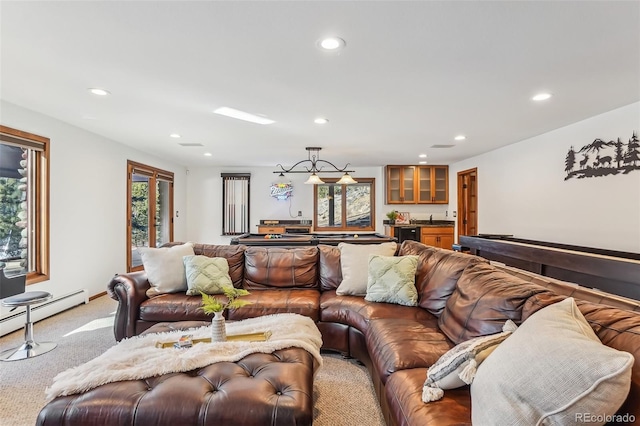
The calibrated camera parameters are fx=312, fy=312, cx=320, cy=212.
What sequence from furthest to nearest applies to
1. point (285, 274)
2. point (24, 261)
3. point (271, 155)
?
point (271, 155) < point (24, 261) < point (285, 274)

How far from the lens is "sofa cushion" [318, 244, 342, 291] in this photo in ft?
10.8

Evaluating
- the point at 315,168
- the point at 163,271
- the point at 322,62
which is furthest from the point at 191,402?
the point at 315,168

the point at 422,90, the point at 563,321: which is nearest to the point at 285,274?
the point at 422,90

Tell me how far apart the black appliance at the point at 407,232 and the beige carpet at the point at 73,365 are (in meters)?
4.72

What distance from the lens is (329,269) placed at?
334cm

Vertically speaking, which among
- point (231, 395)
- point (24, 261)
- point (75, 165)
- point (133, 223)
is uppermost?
point (75, 165)

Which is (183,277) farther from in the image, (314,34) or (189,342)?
(314,34)

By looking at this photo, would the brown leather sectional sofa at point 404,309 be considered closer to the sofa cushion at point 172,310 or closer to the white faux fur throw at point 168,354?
the sofa cushion at point 172,310

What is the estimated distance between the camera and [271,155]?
621 cm

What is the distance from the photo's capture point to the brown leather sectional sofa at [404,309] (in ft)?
4.33

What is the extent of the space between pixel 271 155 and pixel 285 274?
11.3 feet

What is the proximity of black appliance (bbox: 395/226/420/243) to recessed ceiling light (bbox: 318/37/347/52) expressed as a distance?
5.48m

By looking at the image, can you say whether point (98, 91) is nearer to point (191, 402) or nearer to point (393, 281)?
point (191, 402)

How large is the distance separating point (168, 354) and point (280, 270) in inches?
66.3
